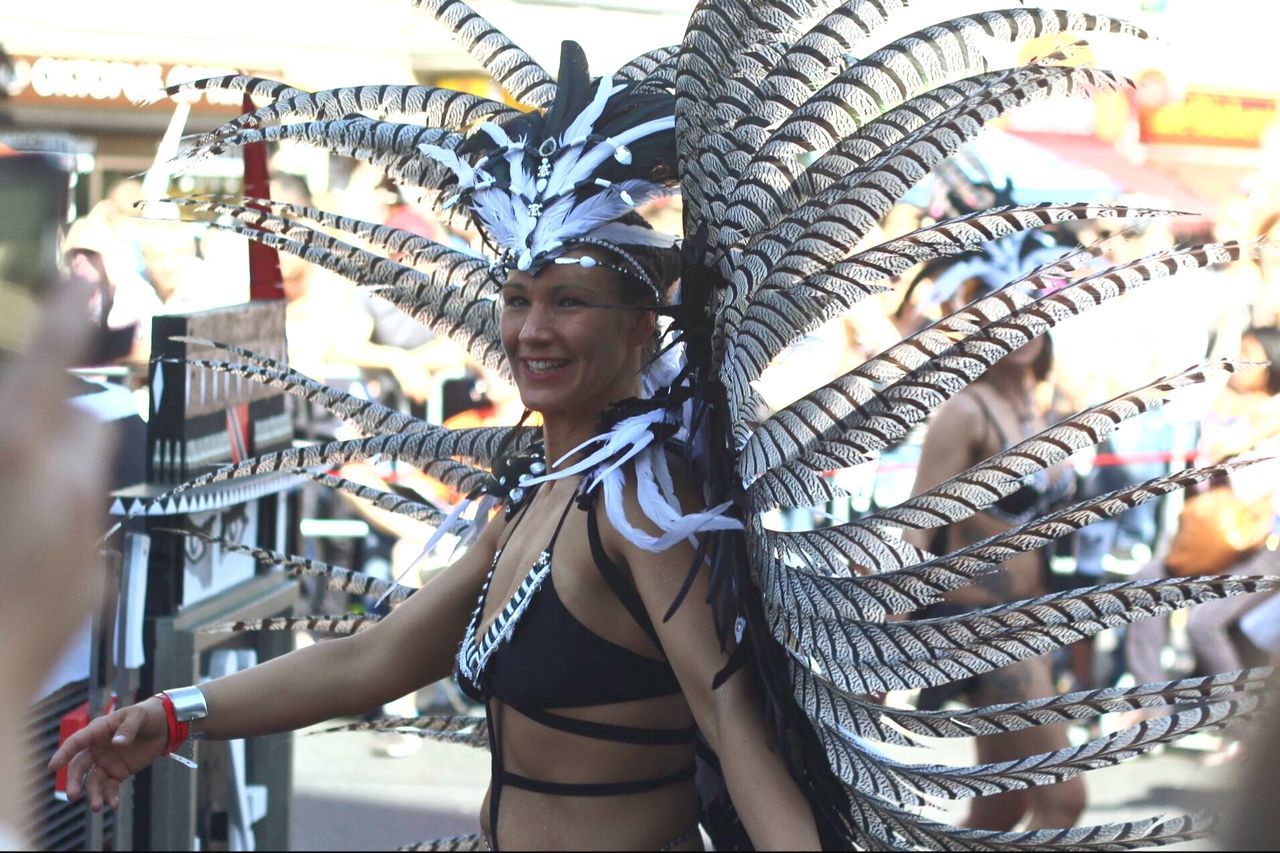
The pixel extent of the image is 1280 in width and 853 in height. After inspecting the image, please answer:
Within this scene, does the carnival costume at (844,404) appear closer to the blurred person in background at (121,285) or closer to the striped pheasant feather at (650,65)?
the striped pheasant feather at (650,65)

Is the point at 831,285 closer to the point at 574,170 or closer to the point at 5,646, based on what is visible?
the point at 574,170

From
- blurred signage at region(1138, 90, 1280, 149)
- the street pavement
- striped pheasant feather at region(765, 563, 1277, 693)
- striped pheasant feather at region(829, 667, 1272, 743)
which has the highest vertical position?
blurred signage at region(1138, 90, 1280, 149)

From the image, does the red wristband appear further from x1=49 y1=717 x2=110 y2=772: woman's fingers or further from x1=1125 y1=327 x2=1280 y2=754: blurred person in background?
x1=1125 y1=327 x2=1280 y2=754: blurred person in background

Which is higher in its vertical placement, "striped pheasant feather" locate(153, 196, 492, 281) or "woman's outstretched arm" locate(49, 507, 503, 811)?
"striped pheasant feather" locate(153, 196, 492, 281)

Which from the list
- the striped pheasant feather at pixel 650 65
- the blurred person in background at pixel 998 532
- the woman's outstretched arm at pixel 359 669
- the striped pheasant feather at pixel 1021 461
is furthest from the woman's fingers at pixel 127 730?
the blurred person in background at pixel 998 532

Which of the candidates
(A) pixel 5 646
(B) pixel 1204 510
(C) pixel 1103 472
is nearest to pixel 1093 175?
(C) pixel 1103 472

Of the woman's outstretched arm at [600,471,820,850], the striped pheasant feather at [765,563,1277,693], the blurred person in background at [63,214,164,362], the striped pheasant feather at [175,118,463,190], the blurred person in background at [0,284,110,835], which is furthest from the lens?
the blurred person in background at [63,214,164,362]

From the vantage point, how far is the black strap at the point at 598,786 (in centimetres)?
219

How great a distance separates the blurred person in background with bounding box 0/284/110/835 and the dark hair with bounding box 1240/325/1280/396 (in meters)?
5.55

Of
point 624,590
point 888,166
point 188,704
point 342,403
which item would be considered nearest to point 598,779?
point 624,590

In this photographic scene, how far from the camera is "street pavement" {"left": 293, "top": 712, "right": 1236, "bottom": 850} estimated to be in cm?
581

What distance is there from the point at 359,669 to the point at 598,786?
0.57 meters

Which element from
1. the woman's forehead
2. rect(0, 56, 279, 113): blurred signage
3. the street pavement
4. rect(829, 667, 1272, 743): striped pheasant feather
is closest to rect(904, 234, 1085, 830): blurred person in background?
the street pavement

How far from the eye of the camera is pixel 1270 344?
6.73 metres
